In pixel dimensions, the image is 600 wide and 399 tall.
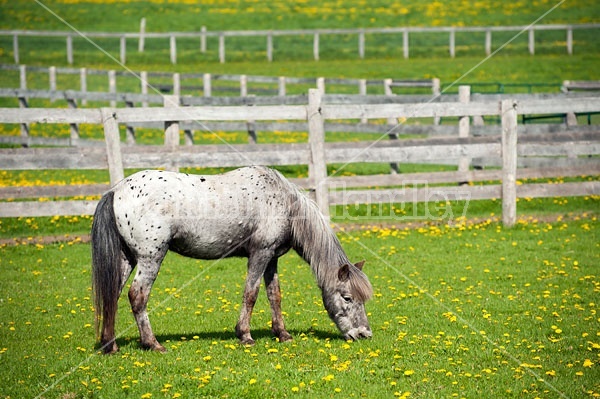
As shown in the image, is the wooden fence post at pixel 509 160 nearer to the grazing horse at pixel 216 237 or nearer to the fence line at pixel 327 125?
the fence line at pixel 327 125

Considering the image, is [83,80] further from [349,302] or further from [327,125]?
[349,302]

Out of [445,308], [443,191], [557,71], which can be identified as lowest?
[445,308]

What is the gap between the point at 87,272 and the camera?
10.9 metres

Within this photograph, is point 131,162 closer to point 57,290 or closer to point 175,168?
point 175,168

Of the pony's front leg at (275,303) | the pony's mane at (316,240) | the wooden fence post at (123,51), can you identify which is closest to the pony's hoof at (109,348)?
the pony's front leg at (275,303)

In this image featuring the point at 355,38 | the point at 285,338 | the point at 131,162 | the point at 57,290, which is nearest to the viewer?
the point at 285,338

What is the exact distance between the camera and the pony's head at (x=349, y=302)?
7.65m

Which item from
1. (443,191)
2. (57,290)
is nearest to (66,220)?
(57,290)

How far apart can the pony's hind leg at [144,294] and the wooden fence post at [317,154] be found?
6135 millimetres

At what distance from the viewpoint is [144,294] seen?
23.7ft

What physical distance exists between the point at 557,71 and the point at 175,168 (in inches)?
983

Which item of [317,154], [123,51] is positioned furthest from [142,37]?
[317,154]

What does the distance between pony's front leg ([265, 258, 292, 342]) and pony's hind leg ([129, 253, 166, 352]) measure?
1.16 metres

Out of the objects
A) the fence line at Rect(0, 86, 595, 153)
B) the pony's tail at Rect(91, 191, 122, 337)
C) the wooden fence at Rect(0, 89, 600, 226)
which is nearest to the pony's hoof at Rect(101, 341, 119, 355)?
the pony's tail at Rect(91, 191, 122, 337)
